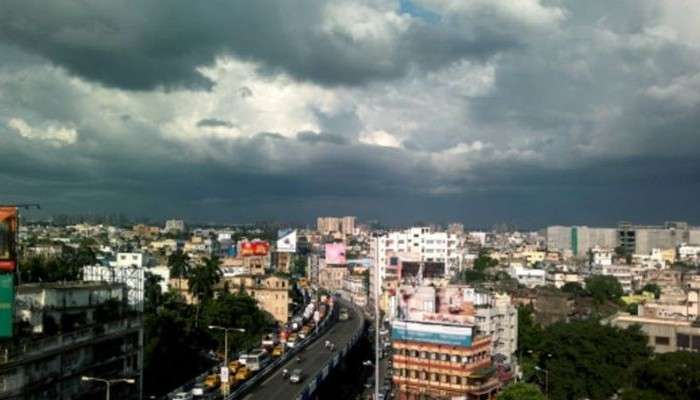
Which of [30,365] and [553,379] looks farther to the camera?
[553,379]

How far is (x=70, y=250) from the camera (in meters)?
113

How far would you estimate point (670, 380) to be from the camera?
42875 mm

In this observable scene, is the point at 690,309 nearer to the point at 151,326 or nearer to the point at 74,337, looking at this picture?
the point at 151,326

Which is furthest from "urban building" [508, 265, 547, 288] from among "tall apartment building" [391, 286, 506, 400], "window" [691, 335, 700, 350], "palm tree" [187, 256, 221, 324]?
"tall apartment building" [391, 286, 506, 400]

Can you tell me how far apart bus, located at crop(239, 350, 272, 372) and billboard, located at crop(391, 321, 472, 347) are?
40.6 feet

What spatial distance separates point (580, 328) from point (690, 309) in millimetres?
31243

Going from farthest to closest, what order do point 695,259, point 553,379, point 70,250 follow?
point 695,259 < point 70,250 < point 553,379

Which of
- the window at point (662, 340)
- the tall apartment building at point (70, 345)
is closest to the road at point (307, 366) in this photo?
the tall apartment building at point (70, 345)

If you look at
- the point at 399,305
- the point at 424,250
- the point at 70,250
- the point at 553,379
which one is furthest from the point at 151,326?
the point at 424,250

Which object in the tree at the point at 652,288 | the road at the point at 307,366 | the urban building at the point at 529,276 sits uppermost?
the urban building at the point at 529,276

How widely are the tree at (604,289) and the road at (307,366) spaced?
38.0 meters

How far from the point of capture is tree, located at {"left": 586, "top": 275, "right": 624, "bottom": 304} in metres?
109

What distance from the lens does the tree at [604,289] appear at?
10938cm

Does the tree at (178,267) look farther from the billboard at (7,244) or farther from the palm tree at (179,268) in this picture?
the billboard at (7,244)
